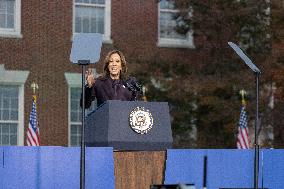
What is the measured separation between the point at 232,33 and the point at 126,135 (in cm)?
1443

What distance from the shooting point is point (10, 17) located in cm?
2616

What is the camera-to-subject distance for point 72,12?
26719 millimetres

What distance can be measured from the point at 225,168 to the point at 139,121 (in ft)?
4.00

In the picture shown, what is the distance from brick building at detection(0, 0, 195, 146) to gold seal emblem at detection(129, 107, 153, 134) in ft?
44.3

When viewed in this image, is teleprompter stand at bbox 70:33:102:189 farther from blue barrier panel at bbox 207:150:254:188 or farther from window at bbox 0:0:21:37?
window at bbox 0:0:21:37

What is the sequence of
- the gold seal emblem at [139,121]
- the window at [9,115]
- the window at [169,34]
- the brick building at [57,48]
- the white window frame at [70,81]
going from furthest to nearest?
1. the window at [169,34]
2. the white window frame at [70,81]
3. the brick building at [57,48]
4. the window at [9,115]
5. the gold seal emblem at [139,121]

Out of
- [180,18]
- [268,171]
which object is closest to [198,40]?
[180,18]

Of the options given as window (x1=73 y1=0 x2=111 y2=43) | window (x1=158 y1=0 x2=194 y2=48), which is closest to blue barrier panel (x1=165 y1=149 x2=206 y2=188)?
window (x1=73 y1=0 x2=111 y2=43)

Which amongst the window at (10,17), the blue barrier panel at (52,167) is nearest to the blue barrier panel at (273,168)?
the blue barrier panel at (52,167)

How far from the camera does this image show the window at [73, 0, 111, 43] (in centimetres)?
2695

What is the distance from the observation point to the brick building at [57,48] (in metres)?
25.7

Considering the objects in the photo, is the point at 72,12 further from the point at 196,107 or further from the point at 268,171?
the point at 268,171

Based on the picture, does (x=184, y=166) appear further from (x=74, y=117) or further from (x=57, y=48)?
(x=57, y=48)

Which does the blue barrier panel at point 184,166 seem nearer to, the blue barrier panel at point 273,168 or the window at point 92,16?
the blue barrier panel at point 273,168
